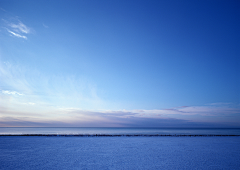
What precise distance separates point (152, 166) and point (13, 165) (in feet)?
36.9

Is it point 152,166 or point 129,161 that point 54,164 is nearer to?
point 129,161

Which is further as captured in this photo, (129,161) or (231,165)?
(129,161)

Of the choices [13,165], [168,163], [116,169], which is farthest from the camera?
[168,163]

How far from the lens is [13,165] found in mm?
11883

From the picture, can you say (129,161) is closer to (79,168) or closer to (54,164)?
(79,168)

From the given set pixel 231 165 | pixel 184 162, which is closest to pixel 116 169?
pixel 184 162

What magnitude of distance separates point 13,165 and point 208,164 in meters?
16.1

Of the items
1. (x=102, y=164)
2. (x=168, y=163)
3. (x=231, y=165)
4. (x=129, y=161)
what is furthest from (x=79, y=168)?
(x=231, y=165)

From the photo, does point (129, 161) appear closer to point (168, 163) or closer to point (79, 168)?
point (168, 163)

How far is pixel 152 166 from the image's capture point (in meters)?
11.9

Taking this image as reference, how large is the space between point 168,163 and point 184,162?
5.01 feet

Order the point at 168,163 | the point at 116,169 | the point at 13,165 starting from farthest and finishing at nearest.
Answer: the point at 168,163 < the point at 13,165 < the point at 116,169

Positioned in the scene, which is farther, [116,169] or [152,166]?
[152,166]

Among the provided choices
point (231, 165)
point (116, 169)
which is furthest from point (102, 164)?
point (231, 165)
